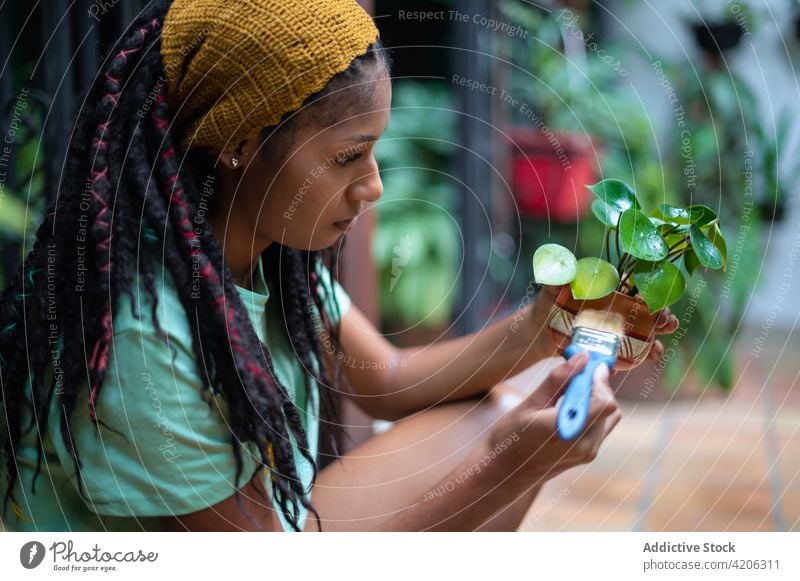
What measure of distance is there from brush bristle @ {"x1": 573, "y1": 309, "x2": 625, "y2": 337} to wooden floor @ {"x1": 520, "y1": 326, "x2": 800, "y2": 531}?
1.55ft

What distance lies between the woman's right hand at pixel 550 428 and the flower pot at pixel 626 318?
56 mm

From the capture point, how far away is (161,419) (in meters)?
0.72

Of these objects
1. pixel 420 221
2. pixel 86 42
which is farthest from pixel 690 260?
pixel 420 221

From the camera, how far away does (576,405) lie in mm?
682

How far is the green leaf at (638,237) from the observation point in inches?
28.8

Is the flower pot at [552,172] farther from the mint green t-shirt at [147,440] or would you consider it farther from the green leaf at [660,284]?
the mint green t-shirt at [147,440]

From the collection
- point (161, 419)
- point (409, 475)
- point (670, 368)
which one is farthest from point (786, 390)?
point (161, 419)

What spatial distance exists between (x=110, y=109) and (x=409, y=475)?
0.44 meters

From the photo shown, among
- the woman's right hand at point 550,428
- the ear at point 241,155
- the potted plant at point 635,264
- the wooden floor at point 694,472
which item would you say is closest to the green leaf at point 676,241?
the potted plant at point 635,264

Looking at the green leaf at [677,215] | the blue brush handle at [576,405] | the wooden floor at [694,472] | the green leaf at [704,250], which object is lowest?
the wooden floor at [694,472]

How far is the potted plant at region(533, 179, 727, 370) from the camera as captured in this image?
2.41ft

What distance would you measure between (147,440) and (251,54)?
309mm

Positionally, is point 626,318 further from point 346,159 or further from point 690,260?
point 346,159
